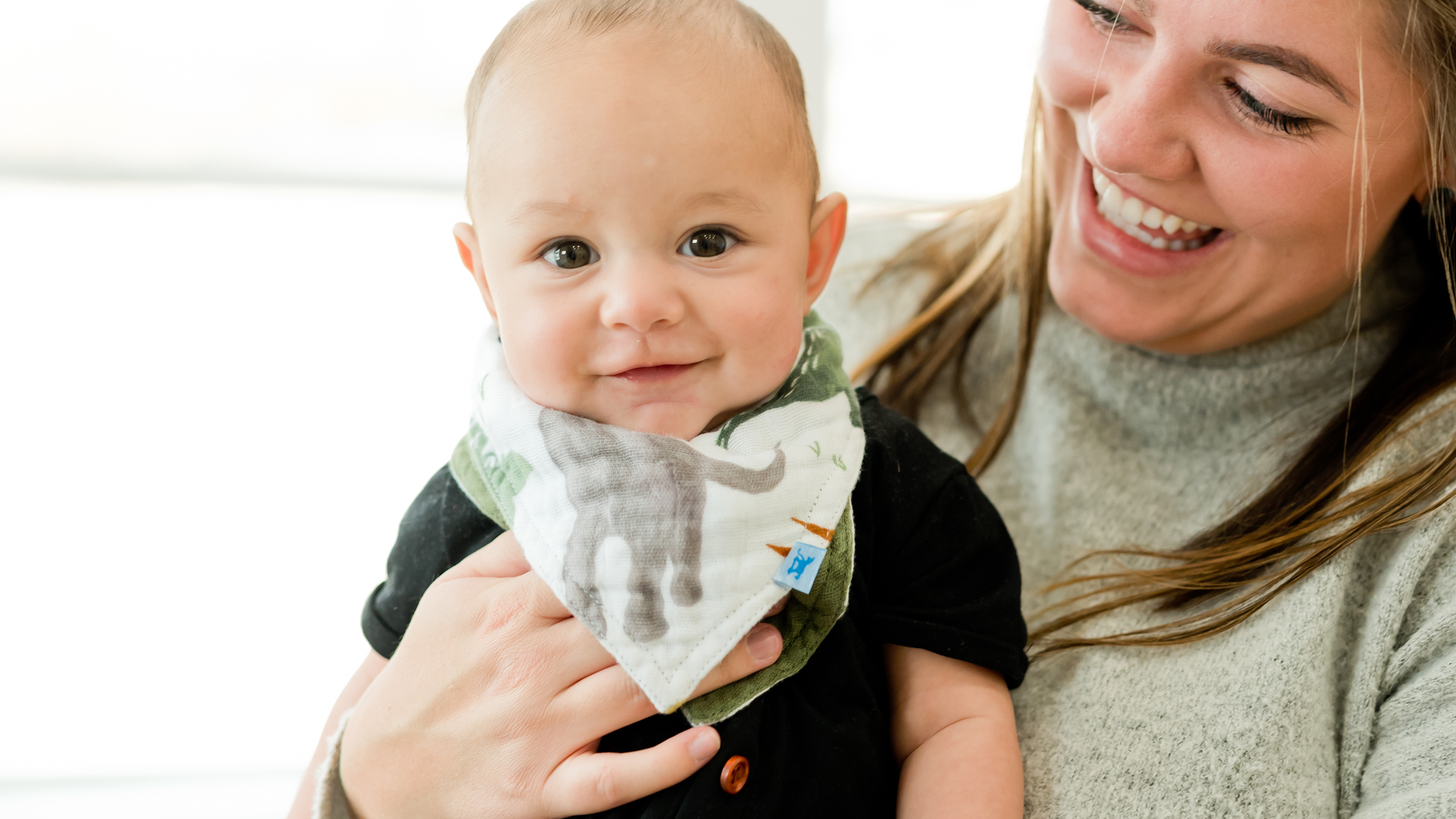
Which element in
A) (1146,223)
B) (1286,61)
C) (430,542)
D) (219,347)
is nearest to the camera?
(1286,61)

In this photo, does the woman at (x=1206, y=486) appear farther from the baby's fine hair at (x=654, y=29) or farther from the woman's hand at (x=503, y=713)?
the baby's fine hair at (x=654, y=29)

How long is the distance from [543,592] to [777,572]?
0.23 m

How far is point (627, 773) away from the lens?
88 cm

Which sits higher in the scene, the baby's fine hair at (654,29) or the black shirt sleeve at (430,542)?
the baby's fine hair at (654,29)

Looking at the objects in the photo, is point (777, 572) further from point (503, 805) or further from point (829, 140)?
point (829, 140)

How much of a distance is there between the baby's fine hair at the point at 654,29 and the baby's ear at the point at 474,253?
88 millimetres

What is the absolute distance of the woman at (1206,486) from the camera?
0.93 meters

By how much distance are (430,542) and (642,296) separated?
1.35 ft

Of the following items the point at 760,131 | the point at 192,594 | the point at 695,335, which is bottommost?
the point at 192,594

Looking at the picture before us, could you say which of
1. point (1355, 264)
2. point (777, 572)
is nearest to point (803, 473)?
point (777, 572)

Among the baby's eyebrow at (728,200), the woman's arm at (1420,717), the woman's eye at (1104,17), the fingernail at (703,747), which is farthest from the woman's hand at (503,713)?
the woman's eye at (1104,17)

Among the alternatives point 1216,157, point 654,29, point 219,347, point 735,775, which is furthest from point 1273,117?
point 219,347

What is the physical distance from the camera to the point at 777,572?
2.97 ft

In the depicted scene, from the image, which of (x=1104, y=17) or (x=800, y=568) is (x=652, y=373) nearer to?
(x=800, y=568)
